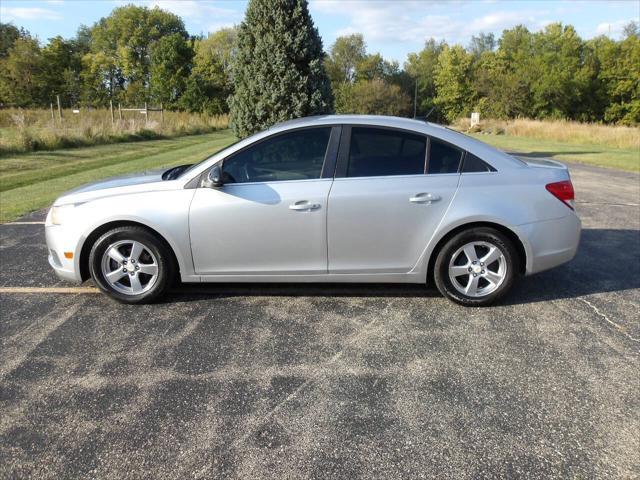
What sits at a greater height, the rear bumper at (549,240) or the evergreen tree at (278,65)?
the evergreen tree at (278,65)

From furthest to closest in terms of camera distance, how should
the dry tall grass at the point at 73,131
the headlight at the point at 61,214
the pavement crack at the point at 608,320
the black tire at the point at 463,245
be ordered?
the dry tall grass at the point at 73,131
the headlight at the point at 61,214
the black tire at the point at 463,245
the pavement crack at the point at 608,320

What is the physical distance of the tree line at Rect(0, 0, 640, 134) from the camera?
11336mm

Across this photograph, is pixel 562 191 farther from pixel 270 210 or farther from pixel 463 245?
pixel 270 210

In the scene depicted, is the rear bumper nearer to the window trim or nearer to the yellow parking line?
the window trim

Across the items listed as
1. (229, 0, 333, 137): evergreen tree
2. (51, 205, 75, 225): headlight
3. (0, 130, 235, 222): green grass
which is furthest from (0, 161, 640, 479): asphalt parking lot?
(229, 0, 333, 137): evergreen tree

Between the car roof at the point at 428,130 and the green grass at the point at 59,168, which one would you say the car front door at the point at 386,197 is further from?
the green grass at the point at 59,168

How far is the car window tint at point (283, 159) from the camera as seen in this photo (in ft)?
14.1

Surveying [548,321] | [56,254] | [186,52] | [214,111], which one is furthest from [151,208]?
[186,52]

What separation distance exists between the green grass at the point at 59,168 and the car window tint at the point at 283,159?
5.71 m

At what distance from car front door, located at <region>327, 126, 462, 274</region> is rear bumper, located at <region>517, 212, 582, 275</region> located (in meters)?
0.80

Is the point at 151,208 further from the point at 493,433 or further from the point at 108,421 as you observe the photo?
the point at 493,433

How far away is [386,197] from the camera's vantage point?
13.7ft

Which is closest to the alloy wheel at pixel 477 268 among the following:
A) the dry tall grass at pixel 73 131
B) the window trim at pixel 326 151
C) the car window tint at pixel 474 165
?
the car window tint at pixel 474 165

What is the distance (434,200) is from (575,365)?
1636mm
